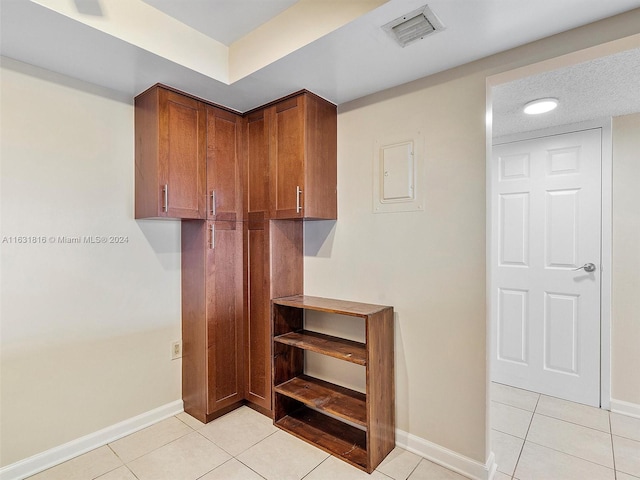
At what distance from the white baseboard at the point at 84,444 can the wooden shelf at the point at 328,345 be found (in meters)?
0.97

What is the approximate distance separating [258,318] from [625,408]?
2722mm

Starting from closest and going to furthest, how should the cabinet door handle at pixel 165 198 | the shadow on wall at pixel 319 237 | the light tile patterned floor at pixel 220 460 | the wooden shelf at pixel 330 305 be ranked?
the light tile patterned floor at pixel 220 460
the wooden shelf at pixel 330 305
the cabinet door handle at pixel 165 198
the shadow on wall at pixel 319 237

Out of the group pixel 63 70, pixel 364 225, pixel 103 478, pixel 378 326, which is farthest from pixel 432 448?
pixel 63 70

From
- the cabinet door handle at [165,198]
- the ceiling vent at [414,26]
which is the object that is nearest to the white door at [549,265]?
the ceiling vent at [414,26]

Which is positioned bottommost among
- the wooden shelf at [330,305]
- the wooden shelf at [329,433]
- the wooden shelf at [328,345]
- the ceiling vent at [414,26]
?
the wooden shelf at [329,433]

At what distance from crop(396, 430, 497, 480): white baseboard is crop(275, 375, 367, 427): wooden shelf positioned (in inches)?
12.7

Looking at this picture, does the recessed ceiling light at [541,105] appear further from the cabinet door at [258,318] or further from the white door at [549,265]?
the cabinet door at [258,318]

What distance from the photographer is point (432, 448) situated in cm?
193

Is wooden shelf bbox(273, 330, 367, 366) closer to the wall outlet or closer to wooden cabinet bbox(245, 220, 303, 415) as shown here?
wooden cabinet bbox(245, 220, 303, 415)

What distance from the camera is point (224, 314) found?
2.40 metres

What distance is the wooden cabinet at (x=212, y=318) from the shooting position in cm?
231

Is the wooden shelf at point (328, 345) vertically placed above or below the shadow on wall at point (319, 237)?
below

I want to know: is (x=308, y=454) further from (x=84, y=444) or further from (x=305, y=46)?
(x=305, y=46)

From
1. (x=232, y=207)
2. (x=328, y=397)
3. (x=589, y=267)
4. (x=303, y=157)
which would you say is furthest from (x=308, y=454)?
(x=589, y=267)
